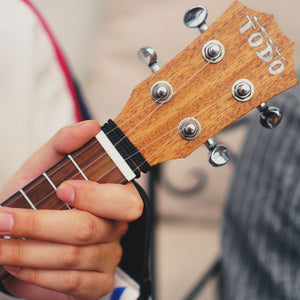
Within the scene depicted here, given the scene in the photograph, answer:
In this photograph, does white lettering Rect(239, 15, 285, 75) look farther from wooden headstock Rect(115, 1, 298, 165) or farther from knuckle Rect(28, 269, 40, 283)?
knuckle Rect(28, 269, 40, 283)

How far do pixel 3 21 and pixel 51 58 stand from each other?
0.12m

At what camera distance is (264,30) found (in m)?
0.37

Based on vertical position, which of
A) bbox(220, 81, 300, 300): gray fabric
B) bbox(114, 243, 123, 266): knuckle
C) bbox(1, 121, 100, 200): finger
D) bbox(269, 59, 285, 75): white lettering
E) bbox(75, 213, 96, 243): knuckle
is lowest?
bbox(220, 81, 300, 300): gray fabric

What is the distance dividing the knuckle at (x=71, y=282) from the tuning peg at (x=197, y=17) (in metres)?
0.33

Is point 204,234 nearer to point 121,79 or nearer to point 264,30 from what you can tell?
point 121,79

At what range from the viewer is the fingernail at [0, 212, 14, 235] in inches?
13.7

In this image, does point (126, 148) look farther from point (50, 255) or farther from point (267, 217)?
point (267, 217)

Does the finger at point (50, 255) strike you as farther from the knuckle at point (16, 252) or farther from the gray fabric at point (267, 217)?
the gray fabric at point (267, 217)

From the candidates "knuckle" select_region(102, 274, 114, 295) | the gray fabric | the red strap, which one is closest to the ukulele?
"knuckle" select_region(102, 274, 114, 295)

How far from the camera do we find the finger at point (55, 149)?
39 cm

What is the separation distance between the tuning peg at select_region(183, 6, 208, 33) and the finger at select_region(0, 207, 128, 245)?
0.25m

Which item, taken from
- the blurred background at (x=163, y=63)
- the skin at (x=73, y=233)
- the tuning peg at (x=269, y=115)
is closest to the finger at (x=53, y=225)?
the skin at (x=73, y=233)

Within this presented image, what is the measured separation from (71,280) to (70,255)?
0.13 ft

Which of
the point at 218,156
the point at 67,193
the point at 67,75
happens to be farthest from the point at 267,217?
the point at 67,75
